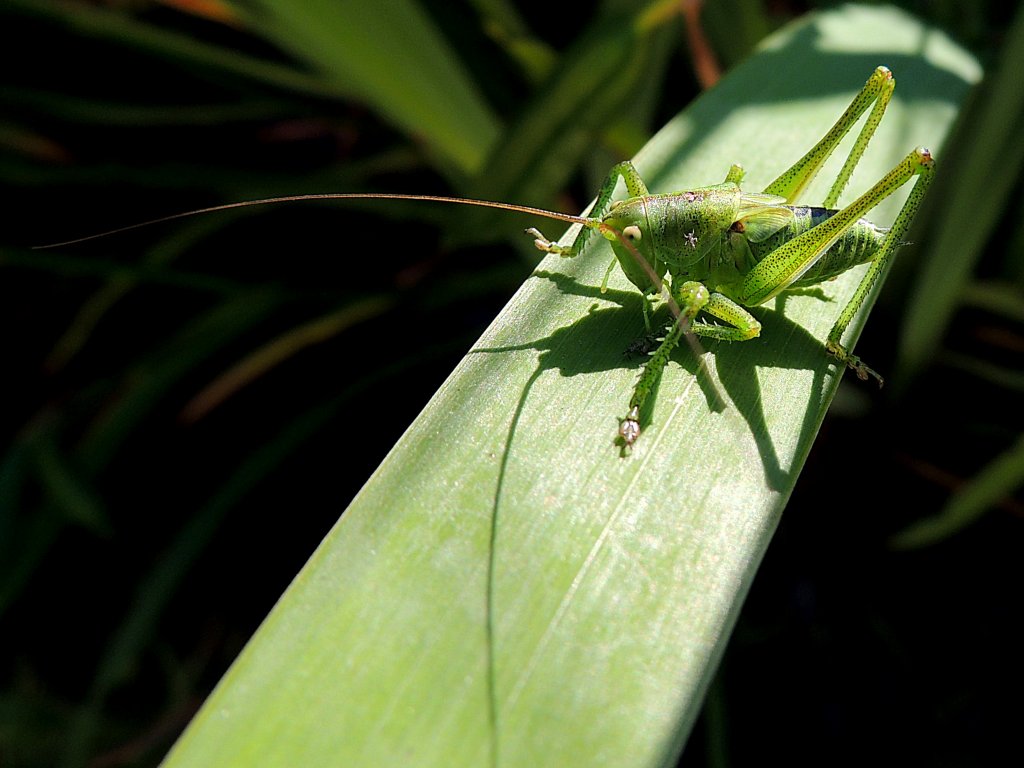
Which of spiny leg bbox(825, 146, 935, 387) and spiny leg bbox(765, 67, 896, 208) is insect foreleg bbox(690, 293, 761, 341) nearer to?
spiny leg bbox(825, 146, 935, 387)

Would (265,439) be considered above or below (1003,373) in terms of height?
below

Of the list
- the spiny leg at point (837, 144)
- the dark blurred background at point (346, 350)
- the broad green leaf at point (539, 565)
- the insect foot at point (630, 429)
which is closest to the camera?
the broad green leaf at point (539, 565)

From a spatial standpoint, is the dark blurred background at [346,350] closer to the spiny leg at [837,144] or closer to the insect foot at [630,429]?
the spiny leg at [837,144]

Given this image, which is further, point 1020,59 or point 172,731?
point 172,731

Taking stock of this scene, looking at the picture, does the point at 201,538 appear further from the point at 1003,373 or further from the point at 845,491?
the point at 1003,373

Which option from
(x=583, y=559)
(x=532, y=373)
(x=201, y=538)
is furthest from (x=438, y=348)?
(x=583, y=559)

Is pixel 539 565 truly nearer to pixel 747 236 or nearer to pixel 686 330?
pixel 686 330

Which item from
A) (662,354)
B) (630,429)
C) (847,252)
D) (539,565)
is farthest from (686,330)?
(539,565)

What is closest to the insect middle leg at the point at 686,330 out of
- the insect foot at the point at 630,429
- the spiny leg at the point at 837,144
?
the insect foot at the point at 630,429

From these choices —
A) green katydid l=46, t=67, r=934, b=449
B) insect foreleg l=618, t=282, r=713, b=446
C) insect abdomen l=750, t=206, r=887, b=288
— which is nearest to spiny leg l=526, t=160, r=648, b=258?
green katydid l=46, t=67, r=934, b=449
